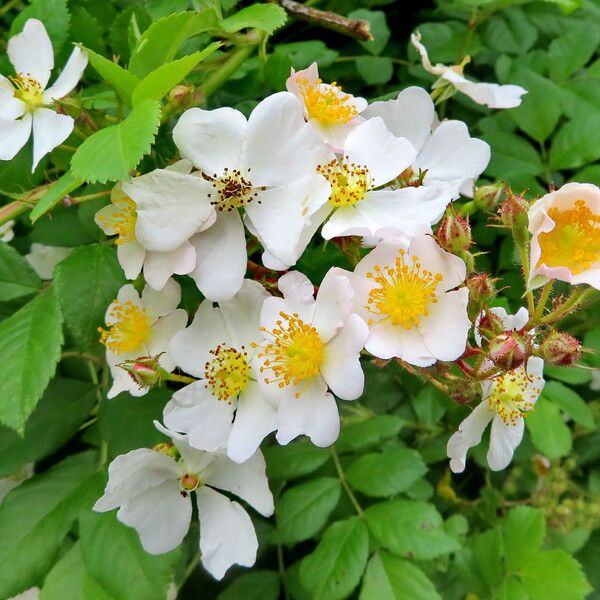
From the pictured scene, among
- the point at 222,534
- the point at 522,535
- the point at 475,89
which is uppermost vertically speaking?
the point at 475,89

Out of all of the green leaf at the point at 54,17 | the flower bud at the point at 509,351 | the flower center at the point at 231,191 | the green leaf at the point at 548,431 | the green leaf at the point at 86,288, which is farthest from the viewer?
the green leaf at the point at 548,431

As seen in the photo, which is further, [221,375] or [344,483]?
[344,483]

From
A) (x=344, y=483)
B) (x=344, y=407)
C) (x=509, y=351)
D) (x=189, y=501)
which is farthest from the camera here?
(x=344, y=407)

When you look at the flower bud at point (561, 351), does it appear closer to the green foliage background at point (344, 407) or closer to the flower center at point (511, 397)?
the flower center at point (511, 397)

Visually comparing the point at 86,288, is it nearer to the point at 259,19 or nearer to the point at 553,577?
the point at 259,19

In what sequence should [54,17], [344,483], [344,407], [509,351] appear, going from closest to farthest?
[509,351], [54,17], [344,483], [344,407]

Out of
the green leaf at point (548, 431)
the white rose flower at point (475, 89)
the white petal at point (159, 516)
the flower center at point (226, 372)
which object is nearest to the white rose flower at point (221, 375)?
the flower center at point (226, 372)

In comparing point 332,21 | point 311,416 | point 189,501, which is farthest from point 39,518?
point 332,21

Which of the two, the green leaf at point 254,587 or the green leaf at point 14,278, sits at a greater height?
the green leaf at point 14,278

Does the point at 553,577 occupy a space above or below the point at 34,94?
below
